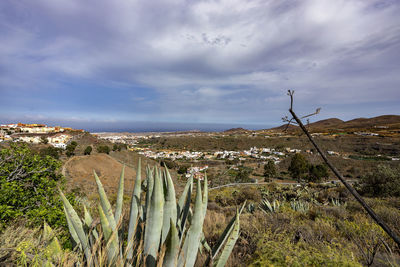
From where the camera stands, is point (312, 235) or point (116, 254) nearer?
point (116, 254)

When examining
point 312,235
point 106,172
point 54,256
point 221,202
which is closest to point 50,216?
point 54,256

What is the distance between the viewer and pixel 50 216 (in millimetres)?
3576

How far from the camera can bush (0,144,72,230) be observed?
11.3ft

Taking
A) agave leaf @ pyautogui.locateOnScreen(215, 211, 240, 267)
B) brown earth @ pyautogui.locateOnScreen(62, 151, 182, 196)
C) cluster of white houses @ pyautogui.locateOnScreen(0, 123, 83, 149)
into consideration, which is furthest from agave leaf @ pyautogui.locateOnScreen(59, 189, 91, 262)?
cluster of white houses @ pyautogui.locateOnScreen(0, 123, 83, 149)

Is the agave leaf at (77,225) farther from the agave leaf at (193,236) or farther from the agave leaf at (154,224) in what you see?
the agave leaf at (193,236)

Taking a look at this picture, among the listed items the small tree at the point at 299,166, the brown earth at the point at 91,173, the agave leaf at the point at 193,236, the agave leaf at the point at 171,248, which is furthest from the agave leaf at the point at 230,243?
the small tree at the point at 299,166

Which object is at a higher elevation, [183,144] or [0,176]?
[0,176]

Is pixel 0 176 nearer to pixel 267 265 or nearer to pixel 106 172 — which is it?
pixel 267 265

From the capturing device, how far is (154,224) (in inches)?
64.6

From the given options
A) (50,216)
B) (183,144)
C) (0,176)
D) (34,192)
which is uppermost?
(0,176)

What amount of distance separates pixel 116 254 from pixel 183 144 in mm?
65256

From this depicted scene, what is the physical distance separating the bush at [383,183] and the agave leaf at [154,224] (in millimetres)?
13597

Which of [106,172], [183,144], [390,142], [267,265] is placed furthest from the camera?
[183,144]

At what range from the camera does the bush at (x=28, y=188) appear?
3436mm
